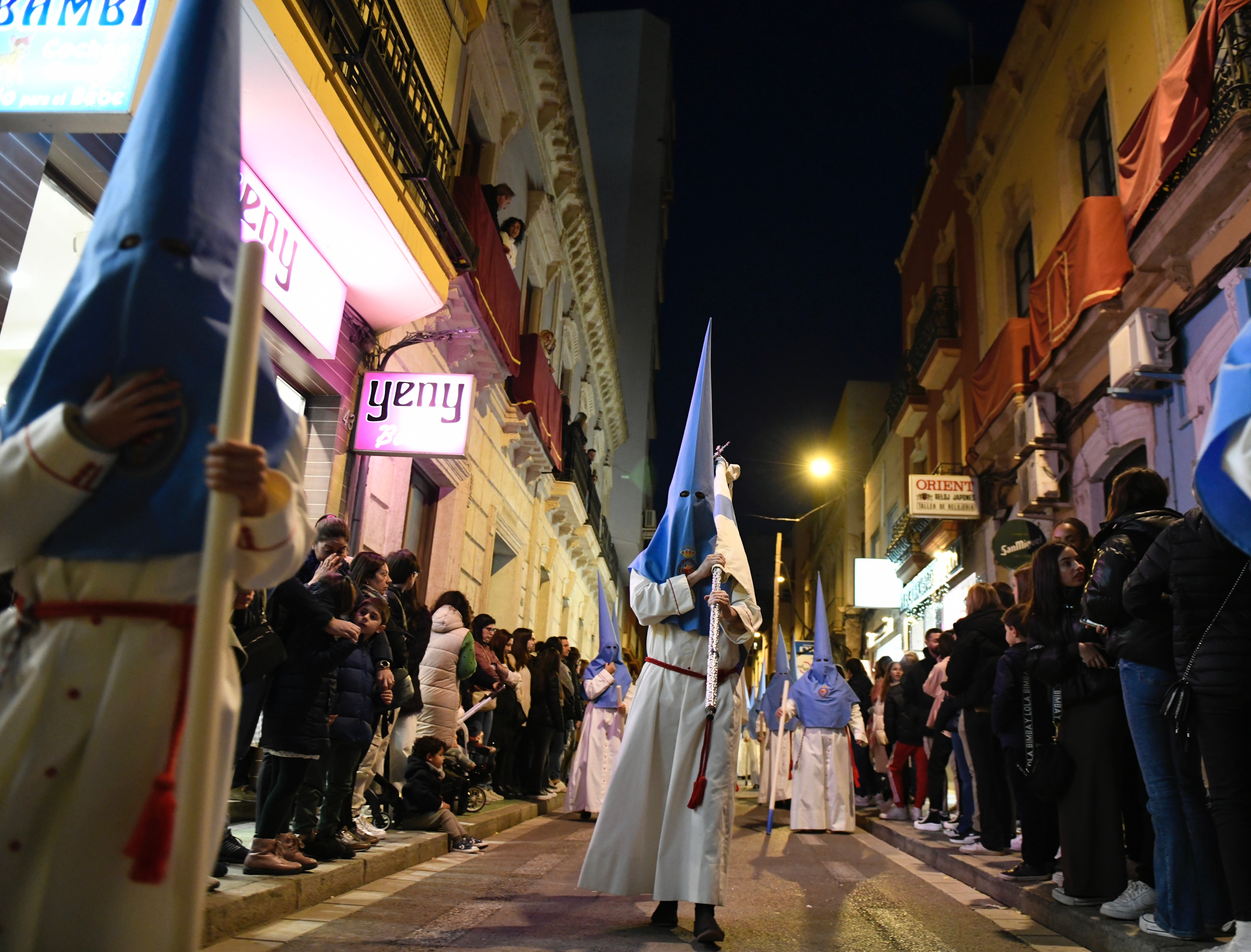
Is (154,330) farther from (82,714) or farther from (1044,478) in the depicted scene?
(1044,478)

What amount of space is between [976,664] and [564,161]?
13.4 m

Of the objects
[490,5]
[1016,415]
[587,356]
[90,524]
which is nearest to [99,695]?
[90,524]

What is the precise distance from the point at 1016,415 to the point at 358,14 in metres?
11.2

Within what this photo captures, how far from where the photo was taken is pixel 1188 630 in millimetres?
3838

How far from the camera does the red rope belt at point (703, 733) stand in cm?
470

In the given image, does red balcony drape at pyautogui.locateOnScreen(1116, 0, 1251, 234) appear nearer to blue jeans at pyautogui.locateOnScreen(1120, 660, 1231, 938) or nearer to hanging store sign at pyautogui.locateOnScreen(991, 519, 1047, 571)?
hanging store sign at pyautogui.locateOnScreen(991, 519, 1047, 571)

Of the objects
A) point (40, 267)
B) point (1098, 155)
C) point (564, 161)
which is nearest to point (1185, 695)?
point (40, 267)

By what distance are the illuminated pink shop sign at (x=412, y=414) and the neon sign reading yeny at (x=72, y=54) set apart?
4.60 m

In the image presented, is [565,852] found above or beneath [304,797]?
beneath

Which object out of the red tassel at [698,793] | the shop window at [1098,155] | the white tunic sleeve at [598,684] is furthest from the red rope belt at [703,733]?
the shop window at [1098,155]

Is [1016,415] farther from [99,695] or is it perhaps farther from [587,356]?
[99,695]

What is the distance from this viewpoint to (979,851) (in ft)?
25.0

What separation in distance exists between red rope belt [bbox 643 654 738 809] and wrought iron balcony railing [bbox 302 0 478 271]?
5.13 meters

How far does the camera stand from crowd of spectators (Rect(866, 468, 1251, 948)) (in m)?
3.73
